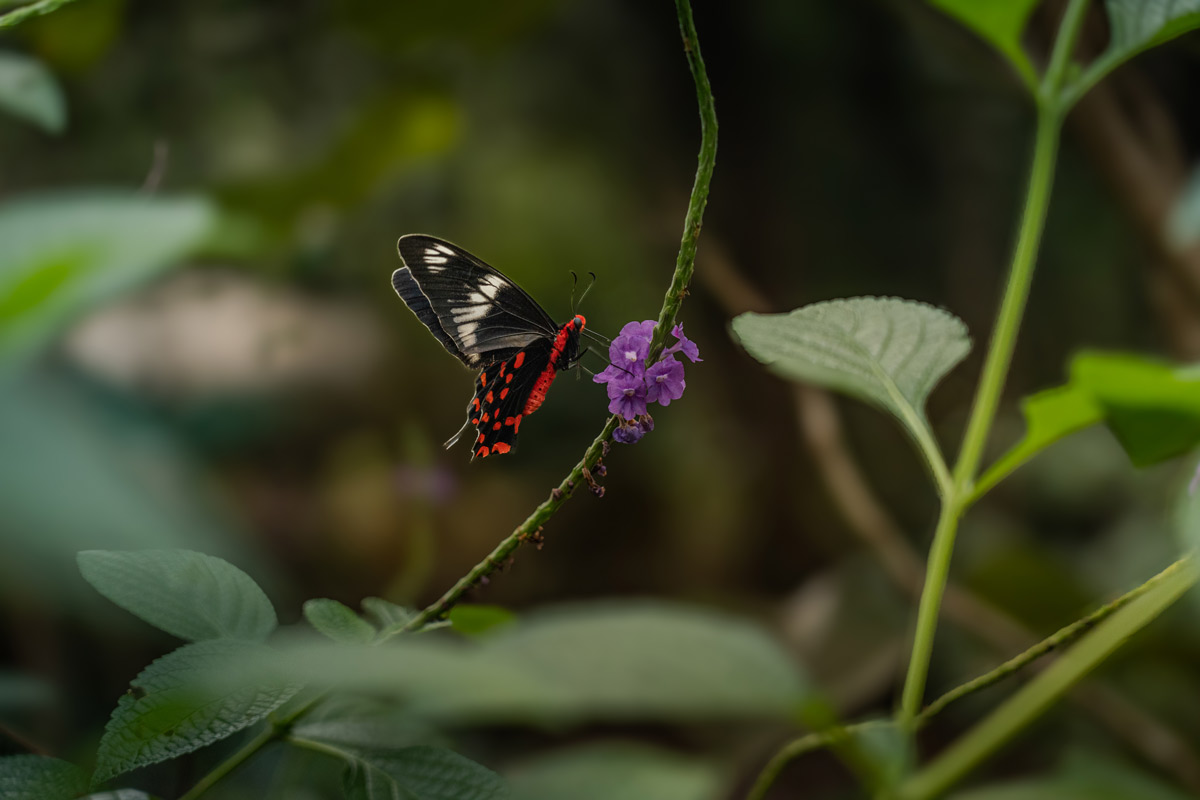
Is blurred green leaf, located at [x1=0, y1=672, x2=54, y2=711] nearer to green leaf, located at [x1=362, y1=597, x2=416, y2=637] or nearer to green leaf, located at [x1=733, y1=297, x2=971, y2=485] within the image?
green leaf, located at [x1=362, y1=597, x2=416, y2=637]

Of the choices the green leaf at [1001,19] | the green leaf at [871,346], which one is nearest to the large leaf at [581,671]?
the green leaf at [871,346]

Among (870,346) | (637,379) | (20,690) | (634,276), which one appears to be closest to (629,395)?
(637,379)

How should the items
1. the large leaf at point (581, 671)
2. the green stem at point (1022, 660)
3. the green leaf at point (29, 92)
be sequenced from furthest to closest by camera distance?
the green leaf at point (29, 92), the green stem at point (1022, 660), the large leaf at point (581, 671)

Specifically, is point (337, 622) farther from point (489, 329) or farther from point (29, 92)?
point (29, 92)

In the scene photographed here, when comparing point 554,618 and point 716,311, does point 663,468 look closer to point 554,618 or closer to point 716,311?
point 716,311

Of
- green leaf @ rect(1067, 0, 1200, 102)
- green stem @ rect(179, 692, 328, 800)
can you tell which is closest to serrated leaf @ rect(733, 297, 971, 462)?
green leaf @ rect(1067, 0, 1200, 102)

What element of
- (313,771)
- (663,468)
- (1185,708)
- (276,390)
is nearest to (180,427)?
(313,771)

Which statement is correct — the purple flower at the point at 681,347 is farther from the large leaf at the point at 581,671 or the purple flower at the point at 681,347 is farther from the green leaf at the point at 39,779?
the green leaf at the point at 39,779
